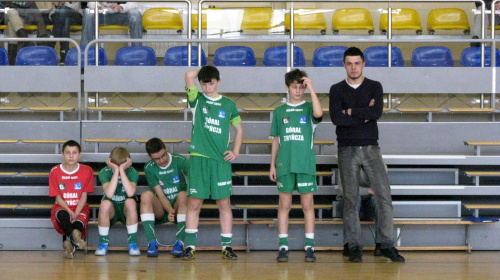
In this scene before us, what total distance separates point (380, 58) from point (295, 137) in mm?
2521

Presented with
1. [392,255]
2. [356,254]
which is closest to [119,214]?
[356,254]

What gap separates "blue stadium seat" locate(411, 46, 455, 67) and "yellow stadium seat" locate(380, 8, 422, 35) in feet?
0.74

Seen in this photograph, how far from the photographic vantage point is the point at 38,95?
8.27 metres

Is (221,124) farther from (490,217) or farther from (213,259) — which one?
(490,217)

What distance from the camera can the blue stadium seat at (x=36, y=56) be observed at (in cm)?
844

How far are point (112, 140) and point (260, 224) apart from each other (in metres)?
1.77

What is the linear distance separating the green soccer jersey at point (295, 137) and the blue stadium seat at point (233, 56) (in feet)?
6.83

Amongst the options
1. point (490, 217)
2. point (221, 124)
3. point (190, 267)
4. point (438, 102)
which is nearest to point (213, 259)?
point (190, 267)

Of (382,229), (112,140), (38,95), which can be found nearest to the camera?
(382,229)

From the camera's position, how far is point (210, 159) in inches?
251

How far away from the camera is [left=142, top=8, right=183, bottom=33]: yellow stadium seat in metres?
8.59

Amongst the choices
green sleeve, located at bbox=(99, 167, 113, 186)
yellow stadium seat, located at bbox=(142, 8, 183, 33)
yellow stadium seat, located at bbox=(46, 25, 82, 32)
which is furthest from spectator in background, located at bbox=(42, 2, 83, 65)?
green sleeve, located at bbox=(99, 167, 113, 186)

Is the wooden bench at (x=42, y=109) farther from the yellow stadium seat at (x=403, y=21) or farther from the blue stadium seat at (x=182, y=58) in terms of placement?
the yellow stadium seat at (x=403, y=21)

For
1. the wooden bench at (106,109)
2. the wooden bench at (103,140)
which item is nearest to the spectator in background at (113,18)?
the wooden bench at (106,109)
